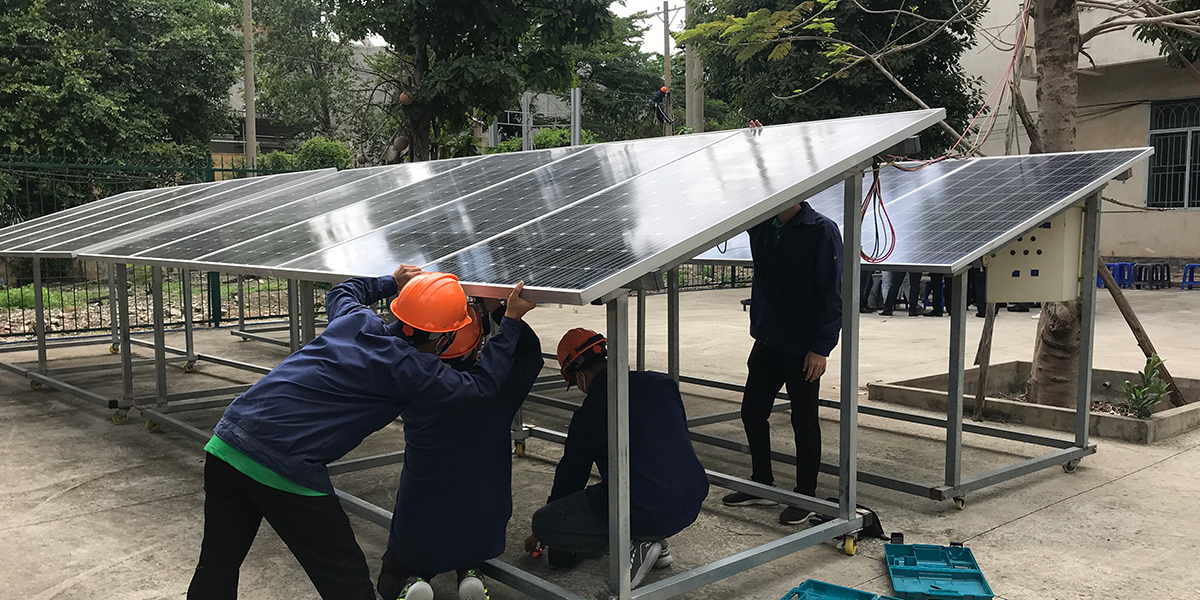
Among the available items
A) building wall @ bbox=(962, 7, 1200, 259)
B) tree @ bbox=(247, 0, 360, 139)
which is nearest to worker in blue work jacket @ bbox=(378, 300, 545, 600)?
building wall @ bbox=(962, 7, 1200, 259)

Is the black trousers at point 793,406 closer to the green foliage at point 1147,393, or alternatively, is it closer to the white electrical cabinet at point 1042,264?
the white electrical cabinet at point 1042,264

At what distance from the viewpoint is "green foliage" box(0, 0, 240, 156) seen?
1933 cm

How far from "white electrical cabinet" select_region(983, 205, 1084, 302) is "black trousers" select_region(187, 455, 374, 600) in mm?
3997

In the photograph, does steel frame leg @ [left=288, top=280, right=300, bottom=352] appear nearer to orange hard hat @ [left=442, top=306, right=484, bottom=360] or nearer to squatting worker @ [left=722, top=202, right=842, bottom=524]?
orange hard hat @ [left=442, top=306, right=484, bottom=360]

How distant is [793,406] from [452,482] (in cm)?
205

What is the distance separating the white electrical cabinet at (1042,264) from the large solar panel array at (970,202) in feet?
0.69

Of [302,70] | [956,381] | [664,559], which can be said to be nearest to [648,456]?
[664,559]

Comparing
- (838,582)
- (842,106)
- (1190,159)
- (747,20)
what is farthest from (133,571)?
(1190,159)

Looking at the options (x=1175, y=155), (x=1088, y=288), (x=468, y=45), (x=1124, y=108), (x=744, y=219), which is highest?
(x=1124, y=108)

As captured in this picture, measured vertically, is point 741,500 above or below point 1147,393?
below

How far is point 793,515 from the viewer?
4.69 meters

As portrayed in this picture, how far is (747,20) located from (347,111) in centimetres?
2708

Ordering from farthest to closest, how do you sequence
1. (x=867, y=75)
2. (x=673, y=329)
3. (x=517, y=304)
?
(x=867, y=75)
(x=673, y=329)
(x=517, y=304)

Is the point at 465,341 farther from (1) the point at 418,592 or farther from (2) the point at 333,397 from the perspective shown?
(1) the point at 418,592
